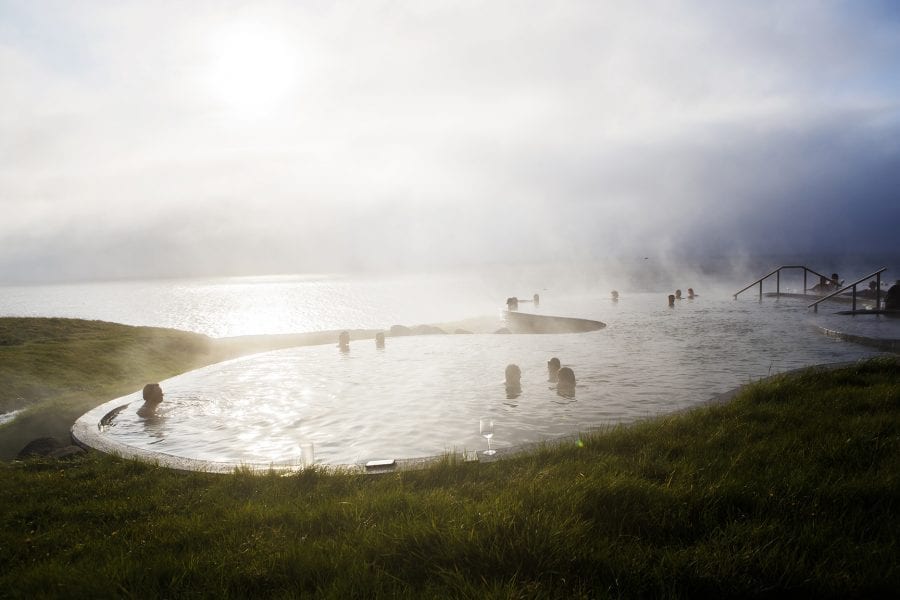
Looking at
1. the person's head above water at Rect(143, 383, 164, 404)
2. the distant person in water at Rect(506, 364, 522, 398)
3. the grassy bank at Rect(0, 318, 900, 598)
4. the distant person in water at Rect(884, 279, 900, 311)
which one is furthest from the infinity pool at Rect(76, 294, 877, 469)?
the distant person in water at Rect(884, 279, 900, 311)

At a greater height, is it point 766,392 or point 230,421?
point 766,392

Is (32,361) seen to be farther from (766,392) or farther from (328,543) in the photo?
(766,392)

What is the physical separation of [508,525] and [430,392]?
8537mm

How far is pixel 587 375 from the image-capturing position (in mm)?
13375

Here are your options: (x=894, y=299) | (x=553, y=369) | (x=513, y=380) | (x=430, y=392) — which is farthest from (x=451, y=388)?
(x=894, y=299)

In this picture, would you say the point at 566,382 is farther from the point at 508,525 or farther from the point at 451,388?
the point at 508,525

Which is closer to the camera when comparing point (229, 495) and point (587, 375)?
point (229, 495)

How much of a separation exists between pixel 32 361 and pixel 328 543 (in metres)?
14.9

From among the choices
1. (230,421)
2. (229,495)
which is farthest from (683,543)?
(230,421)

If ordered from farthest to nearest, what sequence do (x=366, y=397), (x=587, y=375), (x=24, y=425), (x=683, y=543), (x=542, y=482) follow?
(x=587, y=375), (x=366, y=397), (x=24, y=425), (x=542, y=482), (x=683, y=543)

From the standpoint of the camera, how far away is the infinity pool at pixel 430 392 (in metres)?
8.34

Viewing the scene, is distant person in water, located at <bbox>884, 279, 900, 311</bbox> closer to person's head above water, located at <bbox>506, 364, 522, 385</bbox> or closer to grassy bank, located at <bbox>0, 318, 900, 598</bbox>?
person's head above water, located at <bbox>506, 364, 522, 385</bbox>

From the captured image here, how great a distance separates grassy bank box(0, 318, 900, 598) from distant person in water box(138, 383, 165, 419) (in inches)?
153

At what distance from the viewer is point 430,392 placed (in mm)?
11945
